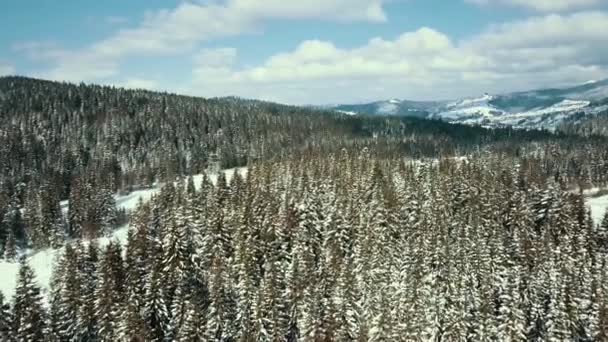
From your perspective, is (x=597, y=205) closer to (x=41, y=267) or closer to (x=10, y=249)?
(x=41, y=267)

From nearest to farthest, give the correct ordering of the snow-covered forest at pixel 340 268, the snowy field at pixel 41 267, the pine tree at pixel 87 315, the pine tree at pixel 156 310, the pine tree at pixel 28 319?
1. the pine tree at pixel 28 319
2. the snow-covered forest at pixel 340 268
3. the pine tree at pixel 156 310
4. the pine tree at pixel 87 315
5. the snowy field at pixel 41 267

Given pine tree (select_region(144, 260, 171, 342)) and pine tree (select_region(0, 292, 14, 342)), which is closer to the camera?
pine tree (select_region(0, 292, 14, 342))

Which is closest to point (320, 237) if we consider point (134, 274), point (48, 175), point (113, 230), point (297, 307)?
point (297, 307)

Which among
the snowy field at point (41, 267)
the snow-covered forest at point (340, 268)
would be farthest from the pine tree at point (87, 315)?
the snowy field at point (41, 267)

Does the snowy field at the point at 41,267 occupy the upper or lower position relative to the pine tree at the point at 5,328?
lower

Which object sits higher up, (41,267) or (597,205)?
(597,205)

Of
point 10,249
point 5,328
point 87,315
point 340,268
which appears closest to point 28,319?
point 5,328

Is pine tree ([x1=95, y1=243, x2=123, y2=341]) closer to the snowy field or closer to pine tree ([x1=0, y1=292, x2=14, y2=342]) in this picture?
pine tree ([x1=0, y1=292, x2=14, y2=342])

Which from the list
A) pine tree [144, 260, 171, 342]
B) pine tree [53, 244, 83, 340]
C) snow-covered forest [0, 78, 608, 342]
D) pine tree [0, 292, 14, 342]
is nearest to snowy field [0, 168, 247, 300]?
snow-covered forest [0, 78, 608, 342]

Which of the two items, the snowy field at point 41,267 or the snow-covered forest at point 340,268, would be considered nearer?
the snow-covered forest at point 340,268

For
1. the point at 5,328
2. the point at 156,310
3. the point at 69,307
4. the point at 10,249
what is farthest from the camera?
the point at 10,249

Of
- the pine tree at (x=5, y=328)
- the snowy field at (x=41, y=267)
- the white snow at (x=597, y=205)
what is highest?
the pine tree at (x=5, y=328)

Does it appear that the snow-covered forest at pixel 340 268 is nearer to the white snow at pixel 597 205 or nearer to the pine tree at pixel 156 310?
the pine tree at pixel 156 310
